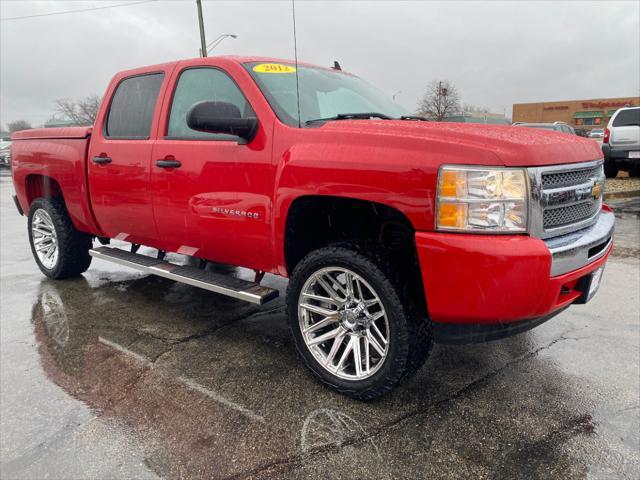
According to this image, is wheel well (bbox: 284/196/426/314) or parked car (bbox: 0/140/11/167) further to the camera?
parked car (bbox: 0/140/11/167)

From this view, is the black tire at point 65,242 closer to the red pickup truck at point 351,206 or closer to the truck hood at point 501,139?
the red pickup truck at point 351,206

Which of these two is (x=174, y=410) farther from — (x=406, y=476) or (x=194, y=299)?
(x=194, y=299)

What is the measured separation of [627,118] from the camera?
1230 centimetres

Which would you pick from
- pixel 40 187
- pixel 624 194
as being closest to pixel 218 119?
pixel 40 187

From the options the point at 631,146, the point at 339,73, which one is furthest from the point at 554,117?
the point at 339,73

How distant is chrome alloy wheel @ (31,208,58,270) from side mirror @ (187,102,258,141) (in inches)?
120

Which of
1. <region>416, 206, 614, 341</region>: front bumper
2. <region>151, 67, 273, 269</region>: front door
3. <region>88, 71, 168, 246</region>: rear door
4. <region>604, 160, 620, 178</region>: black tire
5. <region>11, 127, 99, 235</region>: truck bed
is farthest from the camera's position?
<region>604, 160, 620, 178</region>: black tire

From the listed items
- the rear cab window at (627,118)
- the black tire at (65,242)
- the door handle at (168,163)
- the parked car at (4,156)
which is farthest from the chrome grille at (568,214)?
the parked car at (4,156)

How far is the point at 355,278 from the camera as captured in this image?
2.61 m

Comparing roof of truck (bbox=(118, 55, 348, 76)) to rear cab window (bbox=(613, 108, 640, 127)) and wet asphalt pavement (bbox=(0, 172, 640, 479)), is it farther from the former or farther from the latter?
rear cab window (bbox=(613, 108, 640, 127))

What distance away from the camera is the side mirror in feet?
9.01

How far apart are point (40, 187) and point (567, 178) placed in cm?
499

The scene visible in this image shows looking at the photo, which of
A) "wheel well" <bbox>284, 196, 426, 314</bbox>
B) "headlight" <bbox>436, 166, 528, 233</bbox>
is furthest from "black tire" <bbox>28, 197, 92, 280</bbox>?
"headlight" <bbox>436, 166, 528, 233</bbox>

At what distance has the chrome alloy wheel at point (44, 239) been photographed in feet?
16.4
